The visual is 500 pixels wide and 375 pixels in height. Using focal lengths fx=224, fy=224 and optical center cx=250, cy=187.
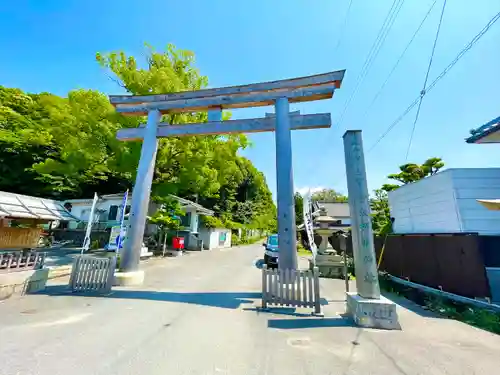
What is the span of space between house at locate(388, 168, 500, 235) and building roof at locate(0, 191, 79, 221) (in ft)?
43.1

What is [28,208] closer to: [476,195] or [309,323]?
[309,323]

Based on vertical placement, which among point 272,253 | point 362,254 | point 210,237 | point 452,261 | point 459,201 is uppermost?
point 459,201

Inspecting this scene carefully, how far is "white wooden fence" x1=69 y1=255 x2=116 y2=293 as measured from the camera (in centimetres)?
630

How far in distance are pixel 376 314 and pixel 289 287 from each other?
1785 millimetres

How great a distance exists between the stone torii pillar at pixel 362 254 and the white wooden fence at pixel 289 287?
33.9 inches

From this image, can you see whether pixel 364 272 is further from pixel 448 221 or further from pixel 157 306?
pixel 448 221

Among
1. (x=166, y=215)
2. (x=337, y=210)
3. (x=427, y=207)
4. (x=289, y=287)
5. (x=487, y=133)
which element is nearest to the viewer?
(x=289, y=287)

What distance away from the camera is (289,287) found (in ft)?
17.3

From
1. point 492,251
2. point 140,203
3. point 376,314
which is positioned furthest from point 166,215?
point 492,251

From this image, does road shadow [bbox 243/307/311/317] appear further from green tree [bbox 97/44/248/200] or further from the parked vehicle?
green tree [bbox 97/44/248/200]

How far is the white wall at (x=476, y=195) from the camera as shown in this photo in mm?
7520

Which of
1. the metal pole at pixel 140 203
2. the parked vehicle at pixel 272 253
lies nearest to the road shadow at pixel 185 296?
the metal pole at pixel 140 203

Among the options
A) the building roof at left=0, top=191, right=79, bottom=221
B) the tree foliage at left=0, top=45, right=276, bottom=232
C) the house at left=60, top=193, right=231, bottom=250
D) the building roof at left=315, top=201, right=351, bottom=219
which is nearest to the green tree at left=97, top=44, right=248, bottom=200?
the tree foliage at left=0, top=45, right=276, bottom=232

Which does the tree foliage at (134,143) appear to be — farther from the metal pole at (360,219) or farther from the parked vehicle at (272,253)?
the metal pole at (360,219)
